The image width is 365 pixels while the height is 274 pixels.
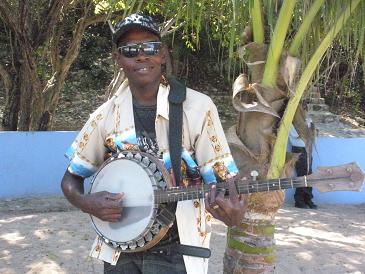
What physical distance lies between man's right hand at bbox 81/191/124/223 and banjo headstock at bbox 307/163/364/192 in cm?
74

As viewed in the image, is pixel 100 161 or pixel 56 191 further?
pixel 56 191

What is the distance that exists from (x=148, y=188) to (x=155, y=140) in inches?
7.6

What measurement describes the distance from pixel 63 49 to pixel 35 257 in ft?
35.1

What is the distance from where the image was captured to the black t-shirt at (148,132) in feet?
7.26

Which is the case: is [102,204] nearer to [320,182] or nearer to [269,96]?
[320,182]

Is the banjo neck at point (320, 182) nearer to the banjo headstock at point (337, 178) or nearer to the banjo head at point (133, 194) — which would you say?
the banjo headstock at point (337, 178)

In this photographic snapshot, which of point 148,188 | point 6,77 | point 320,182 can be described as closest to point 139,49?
point 148,188

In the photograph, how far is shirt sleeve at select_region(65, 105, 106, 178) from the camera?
92.4 inches

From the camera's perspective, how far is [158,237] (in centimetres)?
214

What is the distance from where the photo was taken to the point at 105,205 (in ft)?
7.20

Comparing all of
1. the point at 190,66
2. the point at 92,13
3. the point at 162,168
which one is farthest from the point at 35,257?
the point at 190,66

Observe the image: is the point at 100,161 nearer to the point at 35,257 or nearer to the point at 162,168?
the point at 162,168

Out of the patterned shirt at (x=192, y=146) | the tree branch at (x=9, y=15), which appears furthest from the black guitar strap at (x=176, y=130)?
the tree branch at (x=9, y=15)

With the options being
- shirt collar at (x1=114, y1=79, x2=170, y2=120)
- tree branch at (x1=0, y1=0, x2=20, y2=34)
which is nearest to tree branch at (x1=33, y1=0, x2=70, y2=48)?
tree branch at (x1=0, y1=0, x2=20, y2=34)
